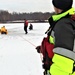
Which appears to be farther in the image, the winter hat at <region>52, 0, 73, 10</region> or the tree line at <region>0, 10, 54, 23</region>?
the tree line at <region>0, 10, 54, 23</region>

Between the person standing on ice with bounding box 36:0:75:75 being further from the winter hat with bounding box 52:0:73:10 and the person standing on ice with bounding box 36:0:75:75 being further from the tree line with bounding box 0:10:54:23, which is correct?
the tree line with bounding box 0:10:54:23

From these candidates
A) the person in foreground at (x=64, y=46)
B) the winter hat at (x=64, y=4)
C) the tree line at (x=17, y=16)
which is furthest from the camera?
the tree line at (x=17, y=16)

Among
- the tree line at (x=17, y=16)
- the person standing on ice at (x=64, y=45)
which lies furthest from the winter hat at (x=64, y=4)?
the tree line at (x=17, y=16)

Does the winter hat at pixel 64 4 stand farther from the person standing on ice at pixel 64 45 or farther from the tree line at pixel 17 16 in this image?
the tree line at pixel 17 16

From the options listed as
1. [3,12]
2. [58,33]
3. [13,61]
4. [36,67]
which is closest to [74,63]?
[58,33]

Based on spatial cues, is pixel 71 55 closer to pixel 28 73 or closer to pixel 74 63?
pixel 74 63

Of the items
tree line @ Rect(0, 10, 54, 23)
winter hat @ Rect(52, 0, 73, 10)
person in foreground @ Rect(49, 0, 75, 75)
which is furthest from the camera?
tree line @ Rect(0, 10, 54, 23)

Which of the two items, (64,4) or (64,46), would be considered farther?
(64,4)

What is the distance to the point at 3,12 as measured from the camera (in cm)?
14925

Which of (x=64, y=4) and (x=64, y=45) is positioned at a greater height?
(x=64, y=4)

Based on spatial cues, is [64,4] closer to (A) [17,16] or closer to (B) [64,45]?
(B) [64,45]

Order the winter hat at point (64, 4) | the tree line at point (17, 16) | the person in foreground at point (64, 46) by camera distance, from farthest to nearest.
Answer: the tree line at point (17, 16), the winter hat at point (64, 4), the person in foreground at point (64, 46)

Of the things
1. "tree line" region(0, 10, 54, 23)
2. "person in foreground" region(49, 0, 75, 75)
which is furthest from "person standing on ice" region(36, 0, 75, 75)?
"tree line" region(0, 10, 54, 23)

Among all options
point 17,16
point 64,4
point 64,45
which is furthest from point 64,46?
point 17,16
